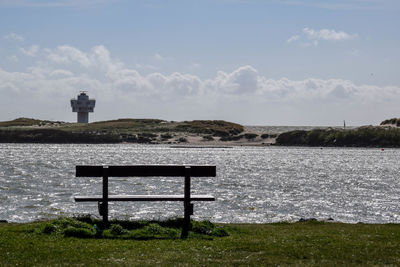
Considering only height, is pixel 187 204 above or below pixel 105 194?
below

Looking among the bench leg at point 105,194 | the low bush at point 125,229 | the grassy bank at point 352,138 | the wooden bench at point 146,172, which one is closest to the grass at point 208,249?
the low bush at point 125,229

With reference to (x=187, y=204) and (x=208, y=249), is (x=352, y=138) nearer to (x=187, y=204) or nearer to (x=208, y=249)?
(x=187, y=204)

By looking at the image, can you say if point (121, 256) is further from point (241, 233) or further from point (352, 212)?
point (352, 212)

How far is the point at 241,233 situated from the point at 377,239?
145 inches

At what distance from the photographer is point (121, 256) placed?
12555 millimetres

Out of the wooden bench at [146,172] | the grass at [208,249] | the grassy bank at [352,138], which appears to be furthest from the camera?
the grassy bank at [352,138]

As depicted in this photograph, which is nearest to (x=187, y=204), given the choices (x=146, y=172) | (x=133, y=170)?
(x=146, y=172)

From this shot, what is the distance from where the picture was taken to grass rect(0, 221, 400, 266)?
12.1 meters

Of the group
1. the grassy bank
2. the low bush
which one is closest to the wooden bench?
the low bush

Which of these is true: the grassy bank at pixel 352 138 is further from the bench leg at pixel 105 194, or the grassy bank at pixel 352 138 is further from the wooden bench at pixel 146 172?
the bench leg at pixel 105 194

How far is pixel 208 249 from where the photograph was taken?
13469mm

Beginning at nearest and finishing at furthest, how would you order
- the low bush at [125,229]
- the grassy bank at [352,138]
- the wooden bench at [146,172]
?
the low bush at [125,229], the wooden bench at [146,172], the grassy bank at [352,138]

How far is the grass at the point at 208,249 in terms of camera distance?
12.1 meters

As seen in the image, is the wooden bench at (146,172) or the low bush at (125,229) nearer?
the low bush at (125,229)
